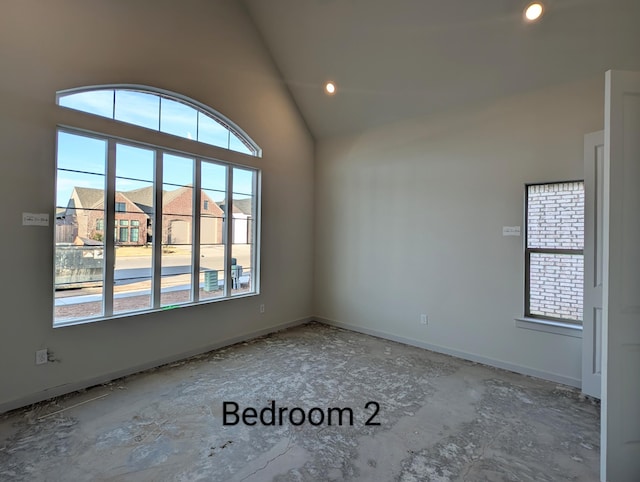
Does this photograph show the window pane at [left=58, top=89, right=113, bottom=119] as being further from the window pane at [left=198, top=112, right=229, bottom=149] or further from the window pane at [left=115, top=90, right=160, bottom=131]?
the window pane at [left=198, top=112, right=229, bottom=149]

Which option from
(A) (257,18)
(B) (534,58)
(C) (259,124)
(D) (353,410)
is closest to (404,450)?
(D) (353,410)

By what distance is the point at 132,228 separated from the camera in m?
3.44

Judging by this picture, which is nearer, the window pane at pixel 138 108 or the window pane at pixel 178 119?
the window pane at pixel 138 108

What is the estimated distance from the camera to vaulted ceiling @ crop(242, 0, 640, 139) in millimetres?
2900

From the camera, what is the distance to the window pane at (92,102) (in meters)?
2.97

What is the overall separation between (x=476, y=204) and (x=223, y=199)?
3191 millimetres

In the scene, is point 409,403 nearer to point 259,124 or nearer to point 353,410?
point 353,410

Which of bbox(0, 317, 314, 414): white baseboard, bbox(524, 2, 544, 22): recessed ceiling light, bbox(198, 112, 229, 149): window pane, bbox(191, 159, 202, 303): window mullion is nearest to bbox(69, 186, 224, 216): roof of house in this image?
bbox(191, 159, 202, 303): window mullion

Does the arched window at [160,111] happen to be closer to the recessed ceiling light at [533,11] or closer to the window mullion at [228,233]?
the window mullion at [228,233]

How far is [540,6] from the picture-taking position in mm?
2855

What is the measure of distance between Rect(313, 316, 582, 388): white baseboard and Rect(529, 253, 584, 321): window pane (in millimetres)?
606

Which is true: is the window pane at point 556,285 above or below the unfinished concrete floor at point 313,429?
above

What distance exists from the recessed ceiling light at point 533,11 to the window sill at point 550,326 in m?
2.92

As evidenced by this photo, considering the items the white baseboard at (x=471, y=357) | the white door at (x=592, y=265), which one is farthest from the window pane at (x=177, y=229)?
the white door at (x=592, y=265)
